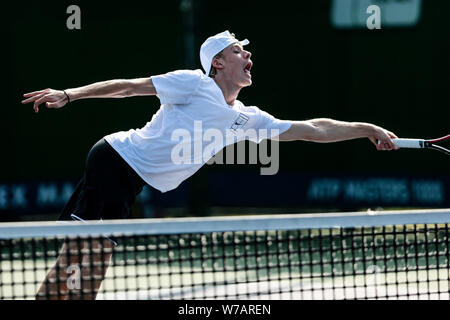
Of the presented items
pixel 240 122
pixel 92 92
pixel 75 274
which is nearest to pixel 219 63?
pixel 240 122

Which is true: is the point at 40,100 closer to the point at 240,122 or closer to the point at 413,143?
the point at 240,122

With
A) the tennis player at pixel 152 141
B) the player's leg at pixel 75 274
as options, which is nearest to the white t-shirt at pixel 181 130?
the tennis player at pixel 152 141

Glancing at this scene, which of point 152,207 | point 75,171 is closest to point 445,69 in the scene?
point 152,207

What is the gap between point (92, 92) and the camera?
3.21 meters

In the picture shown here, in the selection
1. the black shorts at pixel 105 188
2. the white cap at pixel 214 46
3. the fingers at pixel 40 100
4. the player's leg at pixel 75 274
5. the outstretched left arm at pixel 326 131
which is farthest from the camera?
the white cap at pixel 214 46

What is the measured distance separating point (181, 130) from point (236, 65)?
0.40 m

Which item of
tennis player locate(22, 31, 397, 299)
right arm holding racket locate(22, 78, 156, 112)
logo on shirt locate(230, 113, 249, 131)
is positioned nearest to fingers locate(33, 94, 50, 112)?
right arm holding racket locate(22, 78, 156, 112)

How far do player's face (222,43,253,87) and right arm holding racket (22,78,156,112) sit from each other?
1.16 ft

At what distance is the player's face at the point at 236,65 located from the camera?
138 inches

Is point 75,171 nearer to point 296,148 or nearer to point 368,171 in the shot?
point 296,148

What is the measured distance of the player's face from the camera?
11.5 feet

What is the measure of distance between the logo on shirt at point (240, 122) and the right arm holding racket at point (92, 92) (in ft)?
1.09

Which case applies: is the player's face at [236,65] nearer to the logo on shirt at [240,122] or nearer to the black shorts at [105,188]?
the logo on shirt at [240,122]
